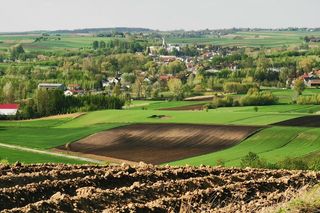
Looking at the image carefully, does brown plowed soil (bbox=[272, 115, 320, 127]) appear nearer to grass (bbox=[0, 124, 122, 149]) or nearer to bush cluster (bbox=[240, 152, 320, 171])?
grass (bbox=[0, 124, 122, 149])

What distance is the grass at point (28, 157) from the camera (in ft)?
185

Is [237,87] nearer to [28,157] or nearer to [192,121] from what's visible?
[192,121]

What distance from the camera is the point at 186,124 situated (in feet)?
249

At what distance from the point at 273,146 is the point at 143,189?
1559 inches

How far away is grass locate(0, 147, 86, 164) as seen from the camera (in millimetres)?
56531

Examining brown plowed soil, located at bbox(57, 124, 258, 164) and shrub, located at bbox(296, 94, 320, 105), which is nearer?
brown plowed soil, located at bbox(57, 124, 258, 164)

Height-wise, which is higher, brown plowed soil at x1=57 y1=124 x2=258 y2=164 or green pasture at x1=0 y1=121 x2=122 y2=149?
brown plowed soil at x1=57 y1=124 x2=258 y2=164

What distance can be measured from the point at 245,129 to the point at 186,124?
28.6ft

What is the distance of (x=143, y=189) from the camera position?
78.0 ft

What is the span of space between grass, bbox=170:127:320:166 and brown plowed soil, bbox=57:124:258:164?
5.70 ft

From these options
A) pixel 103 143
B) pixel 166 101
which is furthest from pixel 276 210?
pixel 166 101

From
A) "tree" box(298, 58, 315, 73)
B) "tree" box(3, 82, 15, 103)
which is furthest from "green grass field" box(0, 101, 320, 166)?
"tree" box(298, 58, 315, 73)

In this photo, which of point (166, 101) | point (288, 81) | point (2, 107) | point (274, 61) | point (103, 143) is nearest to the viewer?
point (103, 143)

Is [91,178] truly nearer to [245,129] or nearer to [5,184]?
[5,184]
